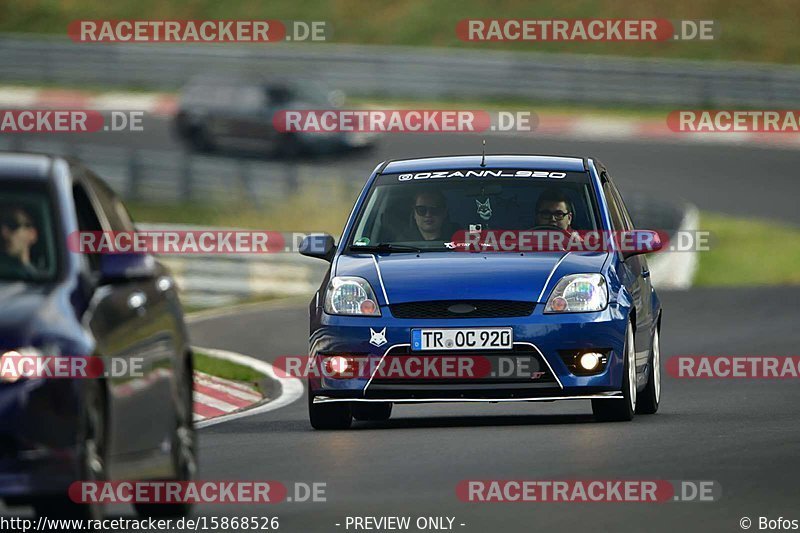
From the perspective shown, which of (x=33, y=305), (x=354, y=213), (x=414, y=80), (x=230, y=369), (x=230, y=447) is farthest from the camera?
(x=414, y=80)

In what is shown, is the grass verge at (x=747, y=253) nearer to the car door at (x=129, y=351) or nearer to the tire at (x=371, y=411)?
Result: the tire at (x=371, y=411)

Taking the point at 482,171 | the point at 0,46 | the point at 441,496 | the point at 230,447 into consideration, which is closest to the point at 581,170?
the point at 482,171

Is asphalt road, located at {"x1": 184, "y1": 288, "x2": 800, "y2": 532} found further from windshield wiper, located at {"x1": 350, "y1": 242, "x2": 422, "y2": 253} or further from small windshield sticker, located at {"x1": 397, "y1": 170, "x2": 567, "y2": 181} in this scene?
small windshield sticker, located at {"x1": 397, "y1": 170, "x2": 567, "y2": 181}

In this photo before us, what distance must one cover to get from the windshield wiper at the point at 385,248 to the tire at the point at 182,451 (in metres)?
3.74

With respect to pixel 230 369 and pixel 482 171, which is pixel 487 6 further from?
pixel 482 171

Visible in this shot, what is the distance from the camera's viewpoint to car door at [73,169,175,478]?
25.6 feet

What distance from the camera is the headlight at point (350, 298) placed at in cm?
1220

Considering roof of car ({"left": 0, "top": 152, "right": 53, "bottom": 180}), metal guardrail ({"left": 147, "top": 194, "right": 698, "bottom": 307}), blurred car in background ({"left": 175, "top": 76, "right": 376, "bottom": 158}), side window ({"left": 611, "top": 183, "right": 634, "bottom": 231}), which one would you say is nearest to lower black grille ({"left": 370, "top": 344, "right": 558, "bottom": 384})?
side window ({"left": 611, "top": 183, "right": 634, "bottom": 231})

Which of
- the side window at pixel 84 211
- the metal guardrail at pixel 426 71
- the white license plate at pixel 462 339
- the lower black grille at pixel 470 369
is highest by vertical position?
the metal guardrail at pixel 426 71

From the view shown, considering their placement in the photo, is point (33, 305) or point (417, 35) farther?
point (417, 35)

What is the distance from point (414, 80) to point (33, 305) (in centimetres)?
3801

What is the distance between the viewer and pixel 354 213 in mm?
13094

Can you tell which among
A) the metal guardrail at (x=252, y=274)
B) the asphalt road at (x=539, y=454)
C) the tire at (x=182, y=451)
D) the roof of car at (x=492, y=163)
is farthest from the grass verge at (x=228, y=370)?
the metal guardrail at (x=252, y=274)

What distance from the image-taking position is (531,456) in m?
10.7
